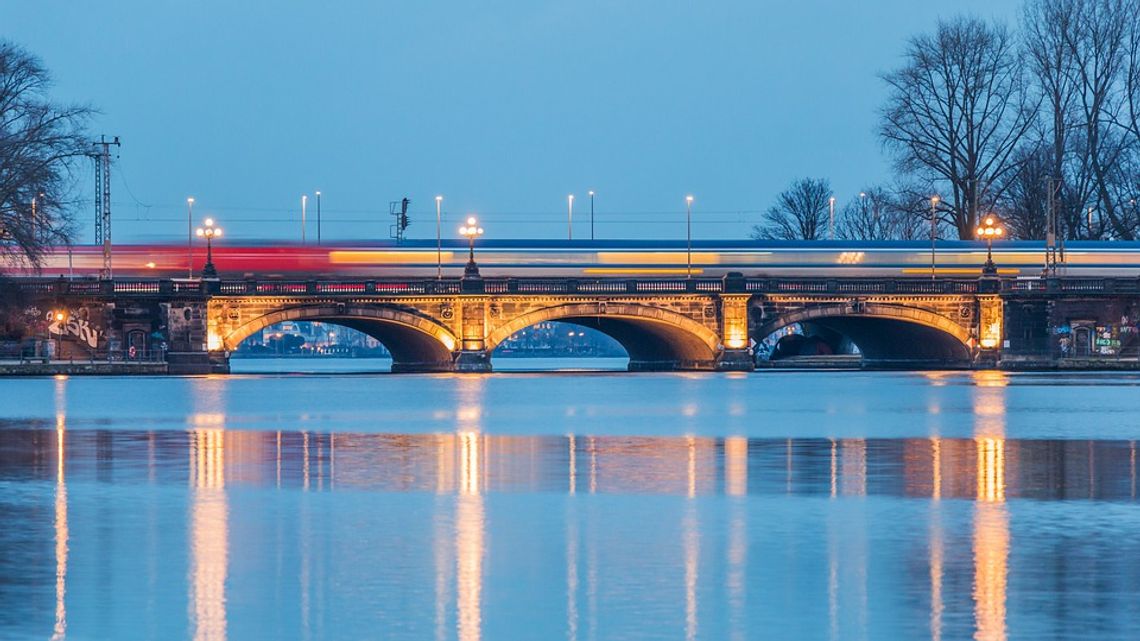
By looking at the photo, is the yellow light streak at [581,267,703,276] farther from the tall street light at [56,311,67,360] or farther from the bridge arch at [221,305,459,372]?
the tall street light at [56,311,67,360]

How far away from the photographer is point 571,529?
24.4 meters

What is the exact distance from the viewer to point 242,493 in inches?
1148

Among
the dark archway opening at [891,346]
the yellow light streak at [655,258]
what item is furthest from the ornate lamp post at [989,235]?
the yellow light streak at [655,258]

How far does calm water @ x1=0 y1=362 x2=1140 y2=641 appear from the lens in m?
17.9

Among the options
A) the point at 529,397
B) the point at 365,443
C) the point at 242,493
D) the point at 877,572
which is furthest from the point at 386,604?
the point at 529,397

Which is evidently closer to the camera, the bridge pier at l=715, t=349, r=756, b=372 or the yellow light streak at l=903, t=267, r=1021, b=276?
the bridge pier at l=715, t=349, r=756, b=372

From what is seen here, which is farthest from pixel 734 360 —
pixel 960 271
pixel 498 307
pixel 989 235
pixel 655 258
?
pixel 960 271

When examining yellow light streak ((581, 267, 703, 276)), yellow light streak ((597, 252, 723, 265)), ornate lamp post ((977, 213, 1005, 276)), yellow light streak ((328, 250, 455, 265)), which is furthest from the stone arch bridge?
yellow light streak ((597, 252, 723, 265))

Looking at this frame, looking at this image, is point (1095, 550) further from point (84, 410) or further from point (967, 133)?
point (967, 133)

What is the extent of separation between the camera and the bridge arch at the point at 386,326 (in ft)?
305

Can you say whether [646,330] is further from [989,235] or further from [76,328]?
[76,328]

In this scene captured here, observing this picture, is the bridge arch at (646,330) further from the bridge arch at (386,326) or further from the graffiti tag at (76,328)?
the graffiti tag at (76,328)

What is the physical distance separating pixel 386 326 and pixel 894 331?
1161 inches

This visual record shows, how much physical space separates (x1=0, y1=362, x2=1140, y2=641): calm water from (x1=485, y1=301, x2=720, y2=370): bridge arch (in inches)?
1762
